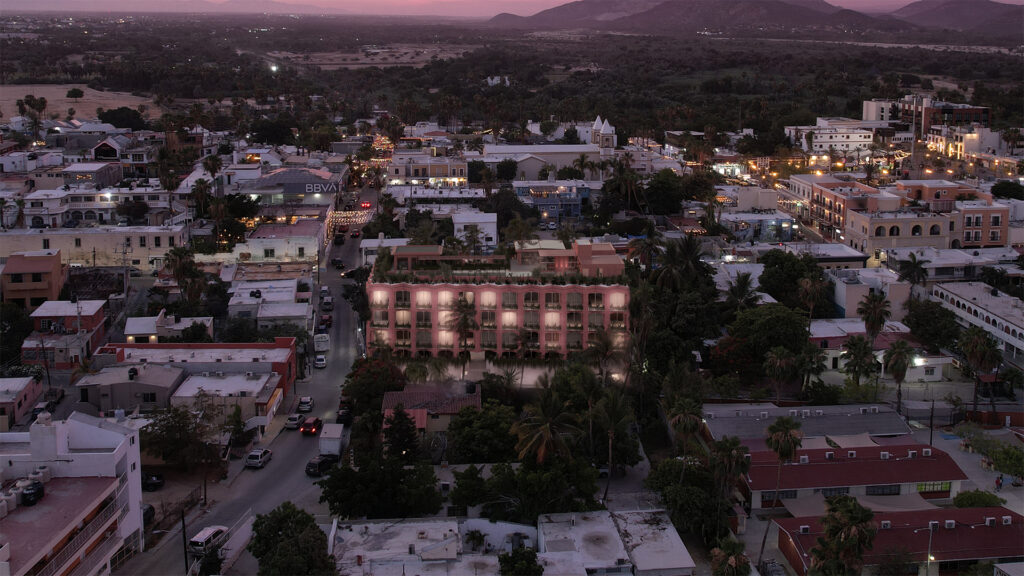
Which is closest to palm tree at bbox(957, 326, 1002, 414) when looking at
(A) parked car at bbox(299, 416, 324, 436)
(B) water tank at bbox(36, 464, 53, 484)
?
(A) parked car at bbox(299, 416, 324, 436)

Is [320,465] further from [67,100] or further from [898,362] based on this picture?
[67,100]

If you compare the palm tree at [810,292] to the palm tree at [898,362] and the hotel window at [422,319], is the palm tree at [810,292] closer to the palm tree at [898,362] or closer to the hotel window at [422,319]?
the palm tree at [898,362]

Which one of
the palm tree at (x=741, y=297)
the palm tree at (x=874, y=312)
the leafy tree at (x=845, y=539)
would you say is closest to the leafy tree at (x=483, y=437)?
the leafy tree at (x=845, y=539)

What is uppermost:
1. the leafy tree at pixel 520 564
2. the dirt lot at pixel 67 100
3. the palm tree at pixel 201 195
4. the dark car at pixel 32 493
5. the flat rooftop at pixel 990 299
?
the dirt lot at pixel 67 100

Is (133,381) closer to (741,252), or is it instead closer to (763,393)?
(763,393)

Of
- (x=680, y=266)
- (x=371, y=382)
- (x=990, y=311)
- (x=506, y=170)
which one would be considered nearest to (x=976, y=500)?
(x=990, y=311)

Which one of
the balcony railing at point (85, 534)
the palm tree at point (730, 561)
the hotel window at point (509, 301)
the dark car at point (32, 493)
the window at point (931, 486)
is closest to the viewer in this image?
the balcony railing at point (85, 534)

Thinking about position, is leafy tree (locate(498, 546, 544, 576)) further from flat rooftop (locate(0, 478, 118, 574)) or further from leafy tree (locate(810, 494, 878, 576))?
flat rooftop (locate(0, 478, 118, 574))

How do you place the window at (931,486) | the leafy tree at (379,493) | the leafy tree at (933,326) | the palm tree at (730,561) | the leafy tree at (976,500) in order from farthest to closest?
the leafy tree at (933,326) → the window at (931,486) → the leafy tree at (976,500) → the leafy tree at (379,493) → the palm tree at (730,561)
